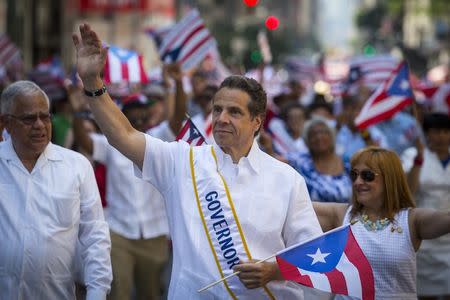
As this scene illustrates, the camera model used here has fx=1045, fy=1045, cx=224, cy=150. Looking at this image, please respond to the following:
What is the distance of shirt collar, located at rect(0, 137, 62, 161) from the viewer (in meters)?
5.78

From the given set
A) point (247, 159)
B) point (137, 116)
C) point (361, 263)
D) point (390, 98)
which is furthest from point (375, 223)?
point (390, 98)

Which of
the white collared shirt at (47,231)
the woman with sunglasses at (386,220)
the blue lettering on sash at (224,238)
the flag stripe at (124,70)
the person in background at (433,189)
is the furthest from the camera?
the flag stripe at (124,70)

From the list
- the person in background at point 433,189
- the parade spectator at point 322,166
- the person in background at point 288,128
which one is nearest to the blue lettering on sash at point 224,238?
the parade spectator at point 322,166

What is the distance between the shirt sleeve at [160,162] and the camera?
16.6 feet

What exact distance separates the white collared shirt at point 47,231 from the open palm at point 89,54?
40.1 inches

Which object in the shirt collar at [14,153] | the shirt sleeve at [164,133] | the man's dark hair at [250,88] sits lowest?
the shirt sleeve at [164,133]

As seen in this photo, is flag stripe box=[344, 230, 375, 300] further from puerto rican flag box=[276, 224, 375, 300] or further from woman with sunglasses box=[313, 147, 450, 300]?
woman with sunglasses box=[313, 147, 450, 300]

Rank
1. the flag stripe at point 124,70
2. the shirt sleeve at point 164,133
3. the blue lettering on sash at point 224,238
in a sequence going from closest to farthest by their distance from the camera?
1. the blue lettering on sash at point 224,238
2. the shirt sleeve at point 164,133
3. the flag stripe at point 124,70

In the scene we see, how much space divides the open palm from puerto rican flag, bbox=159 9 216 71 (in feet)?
22.0

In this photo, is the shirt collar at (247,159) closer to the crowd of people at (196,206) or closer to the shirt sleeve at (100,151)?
the crowd of people at (196,206)

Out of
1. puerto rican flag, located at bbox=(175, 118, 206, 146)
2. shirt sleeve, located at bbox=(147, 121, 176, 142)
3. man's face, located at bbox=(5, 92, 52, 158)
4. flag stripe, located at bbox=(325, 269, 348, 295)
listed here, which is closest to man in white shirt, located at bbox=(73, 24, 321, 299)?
flag stripe, located at bbox=(325, 269, 348, 295)

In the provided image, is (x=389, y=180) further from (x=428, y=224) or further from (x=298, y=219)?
(x=298, y=219)

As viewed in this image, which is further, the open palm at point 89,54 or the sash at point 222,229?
the sash at point 222,229

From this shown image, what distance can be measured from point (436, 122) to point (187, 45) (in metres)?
3.75
